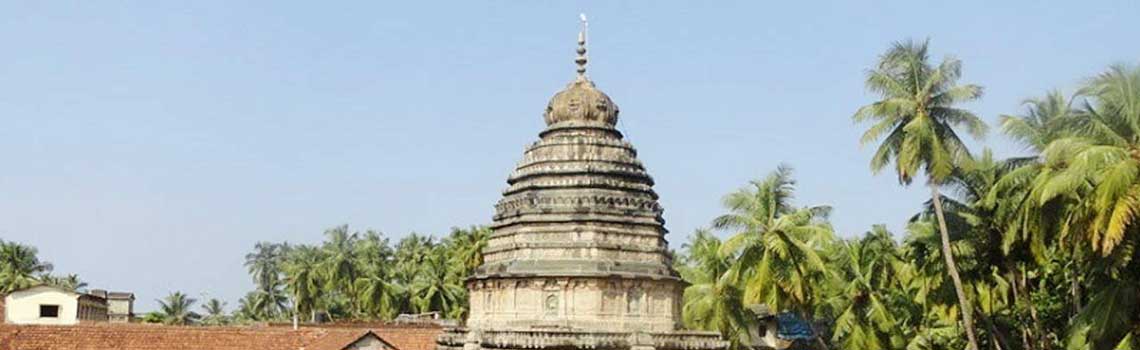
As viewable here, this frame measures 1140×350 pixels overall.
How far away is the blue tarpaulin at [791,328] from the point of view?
56.9 m

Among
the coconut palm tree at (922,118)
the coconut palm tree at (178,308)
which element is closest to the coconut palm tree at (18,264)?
the coconut palm tree at (178,308)

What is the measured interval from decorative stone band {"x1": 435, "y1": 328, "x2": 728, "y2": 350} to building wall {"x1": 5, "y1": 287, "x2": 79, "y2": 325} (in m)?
22.6

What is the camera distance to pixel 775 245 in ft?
112

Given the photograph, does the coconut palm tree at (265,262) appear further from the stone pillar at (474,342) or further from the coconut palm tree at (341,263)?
the stone pillar at (474,342)

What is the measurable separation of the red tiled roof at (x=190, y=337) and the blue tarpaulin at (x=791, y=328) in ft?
67.7

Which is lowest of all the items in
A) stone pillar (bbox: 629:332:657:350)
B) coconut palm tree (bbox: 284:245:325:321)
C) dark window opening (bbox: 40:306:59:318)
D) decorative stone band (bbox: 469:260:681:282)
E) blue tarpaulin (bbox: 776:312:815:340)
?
stone pillar (bbox: 629:332:657:350)

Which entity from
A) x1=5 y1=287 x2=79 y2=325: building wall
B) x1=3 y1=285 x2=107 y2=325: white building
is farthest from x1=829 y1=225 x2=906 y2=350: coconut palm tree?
x1=5 y1=287 x2=79 y2=325: building wall

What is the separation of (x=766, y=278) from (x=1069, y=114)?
12.6m

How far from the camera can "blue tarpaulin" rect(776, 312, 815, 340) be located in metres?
56.9

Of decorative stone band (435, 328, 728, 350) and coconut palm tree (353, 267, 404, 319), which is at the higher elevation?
coconut palm tree (353, 267, 404, 319)

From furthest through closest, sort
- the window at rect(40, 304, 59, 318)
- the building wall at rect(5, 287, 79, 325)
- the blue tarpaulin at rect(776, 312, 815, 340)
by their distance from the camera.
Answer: the blue tarpaulin at rect(776, 312, 815, 340) → the window at rect(40, 304, 59, 318) → the building wall at rect(5, 287, 79, 325)

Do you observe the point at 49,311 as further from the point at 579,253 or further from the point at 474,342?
the point at 579,253

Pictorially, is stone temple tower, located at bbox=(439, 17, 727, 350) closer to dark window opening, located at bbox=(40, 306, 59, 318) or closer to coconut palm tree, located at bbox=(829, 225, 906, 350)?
coconut palm tree, located at bbox=(829, 225, 906, 350)

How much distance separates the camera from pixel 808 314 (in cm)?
3703
